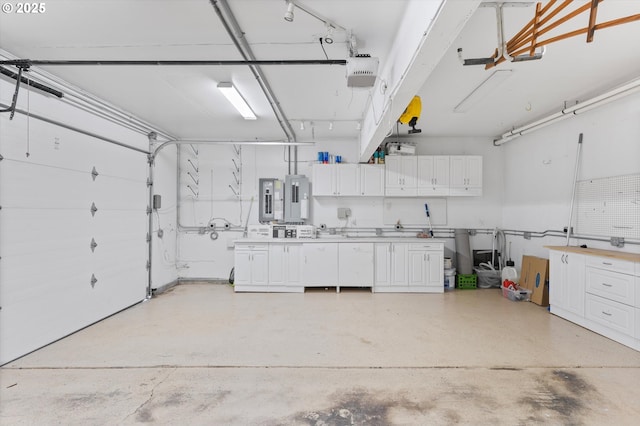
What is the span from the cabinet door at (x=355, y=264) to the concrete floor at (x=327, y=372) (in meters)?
1.14

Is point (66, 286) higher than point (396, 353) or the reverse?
higher

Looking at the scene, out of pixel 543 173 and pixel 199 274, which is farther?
pixel 199 274

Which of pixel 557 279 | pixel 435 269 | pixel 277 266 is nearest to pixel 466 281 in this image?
pixel 435 269

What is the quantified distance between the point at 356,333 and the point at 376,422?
4.90ft

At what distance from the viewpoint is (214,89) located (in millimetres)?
3791

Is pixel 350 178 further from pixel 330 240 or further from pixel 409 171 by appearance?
pixel 330 240

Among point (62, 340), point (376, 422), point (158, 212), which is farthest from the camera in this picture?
point (158, 212)

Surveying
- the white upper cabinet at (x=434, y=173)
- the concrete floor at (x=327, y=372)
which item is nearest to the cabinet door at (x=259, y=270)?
the concrete floor at (x=327, y=372)

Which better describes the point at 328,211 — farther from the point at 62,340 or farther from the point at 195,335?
the point at 62,340

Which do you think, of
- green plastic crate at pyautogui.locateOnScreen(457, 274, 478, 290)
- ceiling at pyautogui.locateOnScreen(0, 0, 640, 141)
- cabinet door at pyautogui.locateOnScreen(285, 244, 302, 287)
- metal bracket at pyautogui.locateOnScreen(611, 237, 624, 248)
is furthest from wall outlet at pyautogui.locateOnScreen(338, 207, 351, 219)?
metal bracket at pyautogui.locateOnScreen(611, 237, 624, 248)

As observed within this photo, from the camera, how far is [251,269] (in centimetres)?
539

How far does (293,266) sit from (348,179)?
199cm

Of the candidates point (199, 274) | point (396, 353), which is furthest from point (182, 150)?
point (396, 353)

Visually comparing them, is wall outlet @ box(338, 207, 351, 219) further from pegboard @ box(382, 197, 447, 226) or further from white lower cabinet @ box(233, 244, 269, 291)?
white lower cabinet @ box(233, 244, 269, 291)
